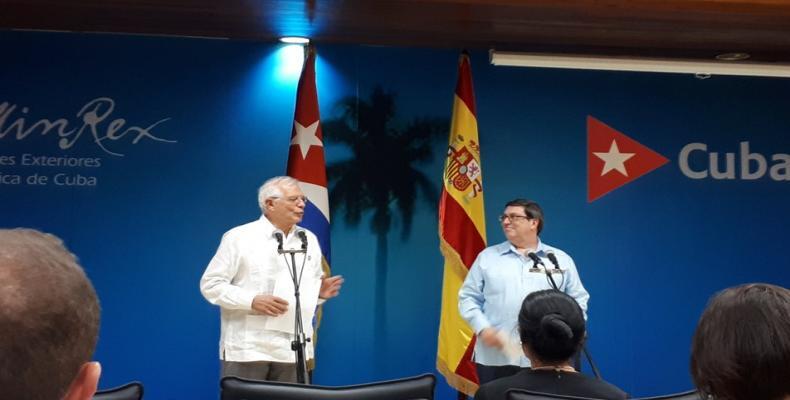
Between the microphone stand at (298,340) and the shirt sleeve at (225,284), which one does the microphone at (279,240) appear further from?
the shirt sleeve at (225,284)

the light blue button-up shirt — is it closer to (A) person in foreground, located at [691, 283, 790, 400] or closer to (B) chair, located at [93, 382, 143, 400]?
(B) chair, located at [93, 382, 143, 400]

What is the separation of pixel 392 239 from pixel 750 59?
8.66ft

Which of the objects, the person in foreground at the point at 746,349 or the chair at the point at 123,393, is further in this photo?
the chair at the point at 123,393

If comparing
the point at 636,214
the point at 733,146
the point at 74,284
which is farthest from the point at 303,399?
the point at 733,146

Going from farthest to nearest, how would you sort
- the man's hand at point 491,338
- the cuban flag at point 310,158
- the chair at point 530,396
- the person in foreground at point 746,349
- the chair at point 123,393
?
the cuban flag at point 310,158 < the man's hand at point 491,338 < the chair at point 530,396 < the chair at point 123,393 < the person in foreground at point 746,349

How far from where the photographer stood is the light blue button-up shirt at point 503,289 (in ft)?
17.1

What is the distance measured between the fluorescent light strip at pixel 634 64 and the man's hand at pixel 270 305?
2.01 metres

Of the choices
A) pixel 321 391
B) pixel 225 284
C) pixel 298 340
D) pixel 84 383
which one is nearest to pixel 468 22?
pixel 225 284

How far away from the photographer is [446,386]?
6.44 meters

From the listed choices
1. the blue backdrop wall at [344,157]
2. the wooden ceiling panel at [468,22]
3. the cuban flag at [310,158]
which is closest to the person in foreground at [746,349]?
the wooden ceiling panel at [468,22]

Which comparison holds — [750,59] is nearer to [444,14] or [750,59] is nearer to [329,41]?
[444,14]

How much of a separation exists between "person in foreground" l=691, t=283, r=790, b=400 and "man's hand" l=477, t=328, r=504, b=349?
3.46m

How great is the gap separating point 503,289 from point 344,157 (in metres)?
1.70

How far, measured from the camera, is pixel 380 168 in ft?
21.3
